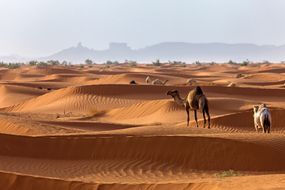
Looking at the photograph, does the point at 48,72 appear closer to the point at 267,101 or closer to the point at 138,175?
the point at 267,101

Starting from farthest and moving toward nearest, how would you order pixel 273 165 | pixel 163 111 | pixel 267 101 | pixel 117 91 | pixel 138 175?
pixel 117 91, pixel 267 101, pixel 163 111, pixel 273 165, pixel 138 175

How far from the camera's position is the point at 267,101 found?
33.5 metres

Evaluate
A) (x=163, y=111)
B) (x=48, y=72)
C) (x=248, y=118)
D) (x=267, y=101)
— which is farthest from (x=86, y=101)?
(x=48, y=72)

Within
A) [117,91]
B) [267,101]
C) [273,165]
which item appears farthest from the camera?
[117,91]

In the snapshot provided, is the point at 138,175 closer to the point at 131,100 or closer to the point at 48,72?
the point at 131,100

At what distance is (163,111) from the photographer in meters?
28.1

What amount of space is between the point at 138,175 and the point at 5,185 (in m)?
3.68

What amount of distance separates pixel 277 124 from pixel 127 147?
1008 cm

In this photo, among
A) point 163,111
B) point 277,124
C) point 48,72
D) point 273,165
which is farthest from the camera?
point 48,72

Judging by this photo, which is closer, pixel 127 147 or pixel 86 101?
pixel 127 147

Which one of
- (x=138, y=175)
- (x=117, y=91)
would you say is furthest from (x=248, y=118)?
(x=117, y=91)

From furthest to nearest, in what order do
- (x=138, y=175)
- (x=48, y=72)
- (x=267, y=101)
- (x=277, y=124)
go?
1. (x=48, y=72)
2. (x=267, y=101)
3. (x=277, y=124)
4. (x=138, y=175)

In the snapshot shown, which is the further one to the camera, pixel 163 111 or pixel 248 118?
pixel 163 111

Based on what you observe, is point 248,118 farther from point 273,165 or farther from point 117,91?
point 117,91
